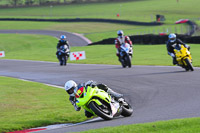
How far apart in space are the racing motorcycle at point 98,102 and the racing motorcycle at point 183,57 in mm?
9049

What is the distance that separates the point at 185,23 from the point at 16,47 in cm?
2324

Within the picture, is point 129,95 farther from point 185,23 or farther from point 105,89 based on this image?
point 185,23

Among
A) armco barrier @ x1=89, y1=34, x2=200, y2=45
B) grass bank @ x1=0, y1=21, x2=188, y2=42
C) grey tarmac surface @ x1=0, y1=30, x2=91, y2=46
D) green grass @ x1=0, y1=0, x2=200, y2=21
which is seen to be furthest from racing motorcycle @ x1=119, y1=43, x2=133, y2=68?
green grass @ x1=0, y1=0, x2=200, y2=21

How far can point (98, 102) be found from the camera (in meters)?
9.54

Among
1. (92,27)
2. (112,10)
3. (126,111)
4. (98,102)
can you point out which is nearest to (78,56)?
(126,111)

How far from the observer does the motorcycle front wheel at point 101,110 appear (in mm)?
9422

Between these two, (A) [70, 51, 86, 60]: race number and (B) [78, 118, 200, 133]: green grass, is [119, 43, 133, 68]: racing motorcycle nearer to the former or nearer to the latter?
(A) [70, 51, 86, 60]: race number

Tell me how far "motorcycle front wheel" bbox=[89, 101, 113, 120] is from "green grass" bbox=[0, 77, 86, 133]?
113cm

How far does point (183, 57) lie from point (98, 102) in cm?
975

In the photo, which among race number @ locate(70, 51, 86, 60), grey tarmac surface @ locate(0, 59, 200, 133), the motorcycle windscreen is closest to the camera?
grey tarmac surface @ locate(0, 59, 200, 133)

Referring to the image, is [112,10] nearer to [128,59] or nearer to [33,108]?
[128,59]

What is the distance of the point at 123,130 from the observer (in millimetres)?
7801

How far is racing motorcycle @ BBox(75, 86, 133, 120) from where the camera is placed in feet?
31.1

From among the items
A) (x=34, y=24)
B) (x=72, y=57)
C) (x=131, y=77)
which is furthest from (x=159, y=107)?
(x=34, y=24)
